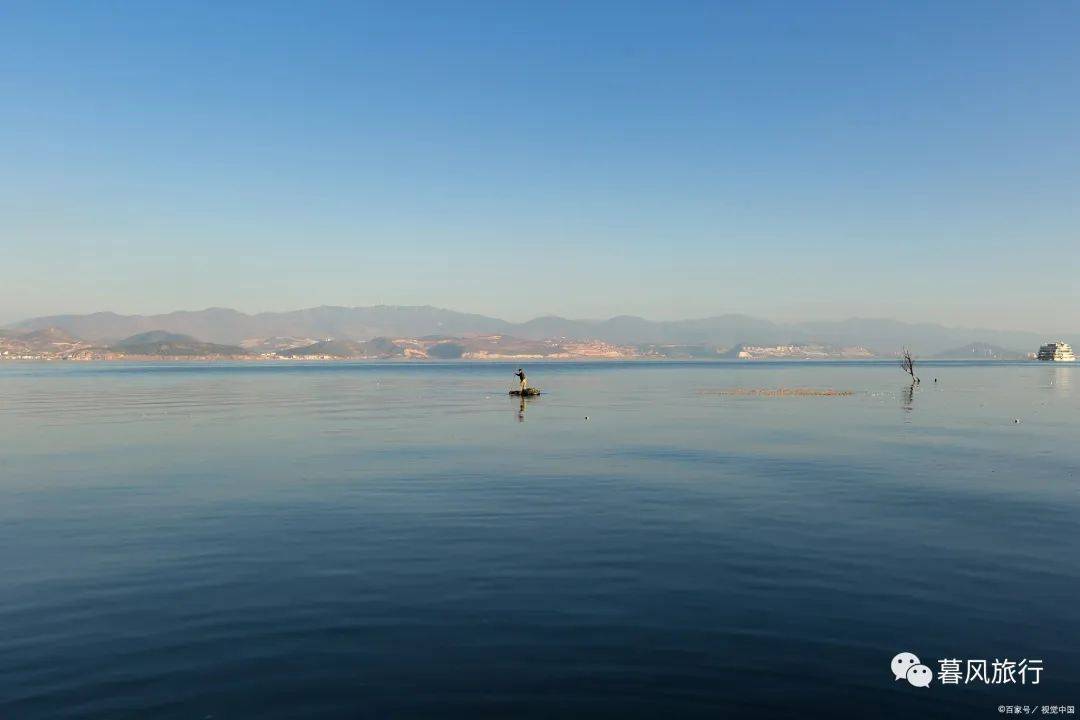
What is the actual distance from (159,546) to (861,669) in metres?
19.3

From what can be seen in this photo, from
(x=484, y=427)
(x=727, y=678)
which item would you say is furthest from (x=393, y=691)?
(x=484, y=427)

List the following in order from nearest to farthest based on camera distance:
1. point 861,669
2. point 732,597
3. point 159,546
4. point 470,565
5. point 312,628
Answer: point 861,669
point 312,628
point 732,597
point 470,565
point 159,546

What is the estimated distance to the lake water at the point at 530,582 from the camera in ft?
40.2

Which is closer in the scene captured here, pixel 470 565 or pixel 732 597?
pixel 732 597

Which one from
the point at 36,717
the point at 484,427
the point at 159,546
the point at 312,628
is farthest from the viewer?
the point at 484,427

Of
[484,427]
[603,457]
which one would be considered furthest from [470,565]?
[484,427]

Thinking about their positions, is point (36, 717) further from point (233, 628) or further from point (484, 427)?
point (484, 427)

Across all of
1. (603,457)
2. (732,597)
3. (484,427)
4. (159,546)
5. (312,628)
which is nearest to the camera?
(312,628)

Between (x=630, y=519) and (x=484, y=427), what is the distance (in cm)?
3322

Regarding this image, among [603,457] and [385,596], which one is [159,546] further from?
[603,457]

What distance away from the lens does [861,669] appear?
511 inches

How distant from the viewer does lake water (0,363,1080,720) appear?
12.2 meters

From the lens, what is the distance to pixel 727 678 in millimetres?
12578

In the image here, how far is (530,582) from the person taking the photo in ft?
58.2
